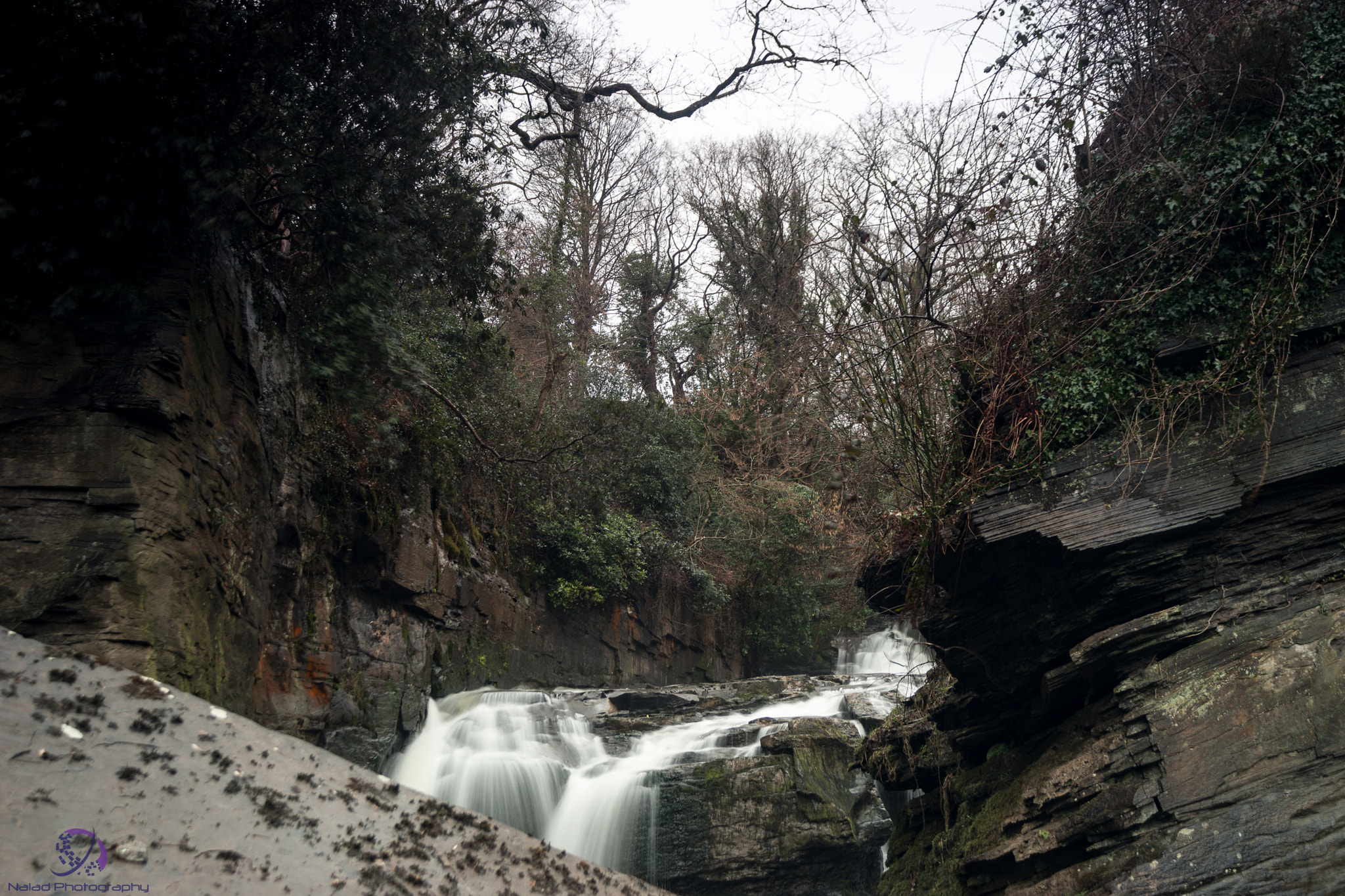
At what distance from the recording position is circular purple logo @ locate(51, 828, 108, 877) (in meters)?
2.61

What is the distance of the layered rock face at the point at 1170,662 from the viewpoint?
4.71 m

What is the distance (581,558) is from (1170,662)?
10664 millimetres

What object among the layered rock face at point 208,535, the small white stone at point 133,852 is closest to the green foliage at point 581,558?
the layered rock face at point 208,535

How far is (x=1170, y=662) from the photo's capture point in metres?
5.46

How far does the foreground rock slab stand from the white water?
4.67 metres

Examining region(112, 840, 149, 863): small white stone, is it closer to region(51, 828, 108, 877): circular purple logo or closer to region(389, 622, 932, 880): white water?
region(51, 828, 108, 877): circular purple logo

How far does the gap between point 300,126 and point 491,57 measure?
7.63 feet

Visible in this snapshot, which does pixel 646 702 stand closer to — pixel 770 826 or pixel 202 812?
pixel 770 826

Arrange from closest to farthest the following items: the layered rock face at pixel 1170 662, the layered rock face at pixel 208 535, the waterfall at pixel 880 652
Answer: the layered rock face at pixel 1170 662 < the layered rock face at pixel 208 535 < the waterfall at pixel 880 652

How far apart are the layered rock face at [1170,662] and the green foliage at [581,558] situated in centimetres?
877

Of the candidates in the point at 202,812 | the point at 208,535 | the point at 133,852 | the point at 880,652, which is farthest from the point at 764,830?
the point at 880,652

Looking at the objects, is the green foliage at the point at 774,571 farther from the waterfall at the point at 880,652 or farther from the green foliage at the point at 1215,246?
the green foliage at the point at 1215,246

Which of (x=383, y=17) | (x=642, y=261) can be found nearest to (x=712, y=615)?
(x=642, y=261)

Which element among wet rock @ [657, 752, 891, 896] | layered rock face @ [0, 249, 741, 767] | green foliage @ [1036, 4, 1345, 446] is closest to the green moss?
wet rock @ [657, 752, 891, 896]
